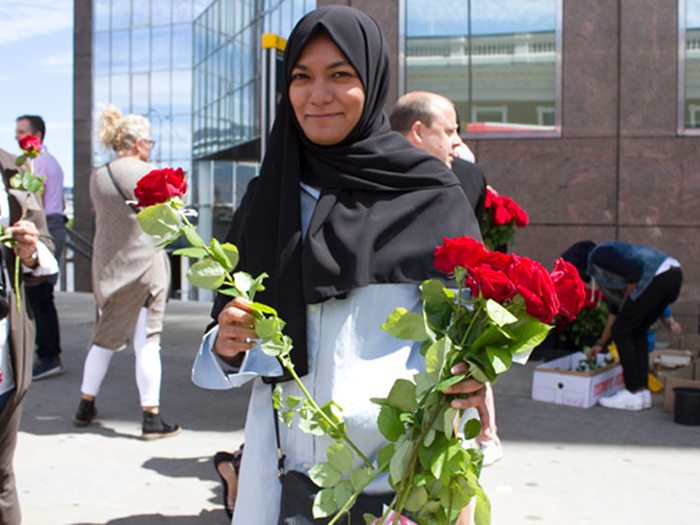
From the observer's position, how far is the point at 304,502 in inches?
77.5

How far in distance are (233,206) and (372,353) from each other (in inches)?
910

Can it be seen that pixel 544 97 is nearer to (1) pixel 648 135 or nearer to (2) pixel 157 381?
(1) pixel 648 135

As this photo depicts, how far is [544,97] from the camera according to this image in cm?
982

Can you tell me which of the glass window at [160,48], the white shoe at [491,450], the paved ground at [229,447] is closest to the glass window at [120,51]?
the glass window at [160,48]

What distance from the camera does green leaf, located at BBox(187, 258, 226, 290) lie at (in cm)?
173

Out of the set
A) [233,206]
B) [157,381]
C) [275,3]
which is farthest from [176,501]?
[233,206]

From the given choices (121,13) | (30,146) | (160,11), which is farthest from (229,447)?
(121,13)

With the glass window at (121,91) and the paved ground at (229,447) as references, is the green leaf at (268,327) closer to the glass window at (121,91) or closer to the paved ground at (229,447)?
the paved ground at (229,447)

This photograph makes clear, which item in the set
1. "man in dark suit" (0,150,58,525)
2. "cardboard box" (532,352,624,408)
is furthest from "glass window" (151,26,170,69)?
"man in dark suit" (0,150,58,525)

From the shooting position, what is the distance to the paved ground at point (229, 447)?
14.7ft

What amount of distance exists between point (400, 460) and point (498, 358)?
0.84ft

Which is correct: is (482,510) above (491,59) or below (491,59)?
below

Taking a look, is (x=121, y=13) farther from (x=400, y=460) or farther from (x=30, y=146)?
(x=400, y=460)

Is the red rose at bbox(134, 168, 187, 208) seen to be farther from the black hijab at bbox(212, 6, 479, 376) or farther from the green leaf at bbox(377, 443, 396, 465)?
the green leaf at bbox(377, 443, 396, 465)
